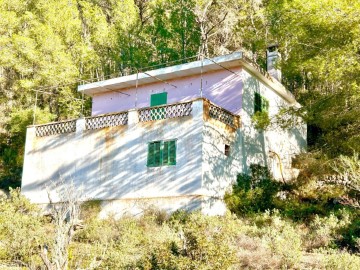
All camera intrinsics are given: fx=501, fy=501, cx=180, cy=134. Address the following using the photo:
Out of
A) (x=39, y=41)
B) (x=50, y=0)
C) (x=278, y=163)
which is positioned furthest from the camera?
(x=50, y=0)

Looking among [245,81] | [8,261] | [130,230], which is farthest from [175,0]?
[8,261]

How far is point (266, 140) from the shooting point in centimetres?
2205

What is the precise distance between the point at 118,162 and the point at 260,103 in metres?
6.90

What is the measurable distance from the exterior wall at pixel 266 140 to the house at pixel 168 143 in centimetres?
4

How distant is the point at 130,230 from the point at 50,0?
67.0ft

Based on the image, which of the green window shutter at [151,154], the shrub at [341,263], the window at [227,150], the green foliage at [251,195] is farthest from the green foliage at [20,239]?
the window at [227,150]

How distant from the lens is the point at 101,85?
933 inches

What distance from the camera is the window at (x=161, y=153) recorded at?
58.3 ft

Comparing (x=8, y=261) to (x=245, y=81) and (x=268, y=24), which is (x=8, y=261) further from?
(x=268, y=24)

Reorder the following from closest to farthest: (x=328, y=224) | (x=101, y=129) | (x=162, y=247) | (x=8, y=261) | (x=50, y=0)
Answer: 1. (x=162, y=247)
2. (x=8, y=261)
3. (x=328, y=224)
4. (x=101, y=129)
5. (x=50, y=0)

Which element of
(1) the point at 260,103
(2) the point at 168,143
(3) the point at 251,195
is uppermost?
(1) the point at 260,103

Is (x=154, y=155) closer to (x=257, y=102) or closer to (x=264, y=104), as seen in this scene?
(x=257, y=102)

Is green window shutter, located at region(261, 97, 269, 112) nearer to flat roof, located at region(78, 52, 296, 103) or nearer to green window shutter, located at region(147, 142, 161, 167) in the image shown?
flat roof, located at region(78, 52, 296, 103)

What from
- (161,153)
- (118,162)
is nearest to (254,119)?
(161,153)
